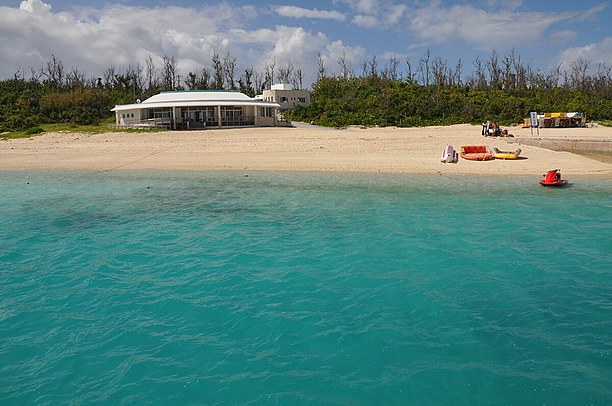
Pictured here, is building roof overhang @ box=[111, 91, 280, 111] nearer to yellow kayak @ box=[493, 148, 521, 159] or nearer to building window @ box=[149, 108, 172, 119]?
building window @ box=[149, 108, 172, 119]

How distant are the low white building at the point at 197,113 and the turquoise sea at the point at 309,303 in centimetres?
2773

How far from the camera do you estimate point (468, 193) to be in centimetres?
1869

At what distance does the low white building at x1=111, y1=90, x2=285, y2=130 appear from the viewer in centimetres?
4350

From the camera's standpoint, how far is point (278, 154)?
27.8 metres

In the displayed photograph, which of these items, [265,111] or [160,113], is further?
[265,111]

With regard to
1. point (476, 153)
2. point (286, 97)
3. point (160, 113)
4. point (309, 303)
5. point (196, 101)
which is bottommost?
point (309, 303)

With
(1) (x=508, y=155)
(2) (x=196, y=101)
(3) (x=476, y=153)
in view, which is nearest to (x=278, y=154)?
(3) (x=476, y=153)

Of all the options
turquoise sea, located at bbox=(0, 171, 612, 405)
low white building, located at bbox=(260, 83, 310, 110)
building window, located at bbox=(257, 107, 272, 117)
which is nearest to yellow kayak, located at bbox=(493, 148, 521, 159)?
turquoise sea, located at bbox=(0, 171, 612, 405)

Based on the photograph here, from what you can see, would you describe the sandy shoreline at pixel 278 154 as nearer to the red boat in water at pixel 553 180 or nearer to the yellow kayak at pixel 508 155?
the yellow kayak at pixel 508 155

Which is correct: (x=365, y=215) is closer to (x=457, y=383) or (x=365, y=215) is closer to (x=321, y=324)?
(x=321, y=324)

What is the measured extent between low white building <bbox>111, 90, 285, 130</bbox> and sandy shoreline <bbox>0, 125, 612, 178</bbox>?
7.52 meters

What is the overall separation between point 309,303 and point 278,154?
64.2ft

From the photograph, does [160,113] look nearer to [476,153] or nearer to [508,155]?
[476,153]

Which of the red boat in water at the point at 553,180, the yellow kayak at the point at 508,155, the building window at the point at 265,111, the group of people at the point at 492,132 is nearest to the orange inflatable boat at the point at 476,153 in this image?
the yellow kayak at the point at 508,155
